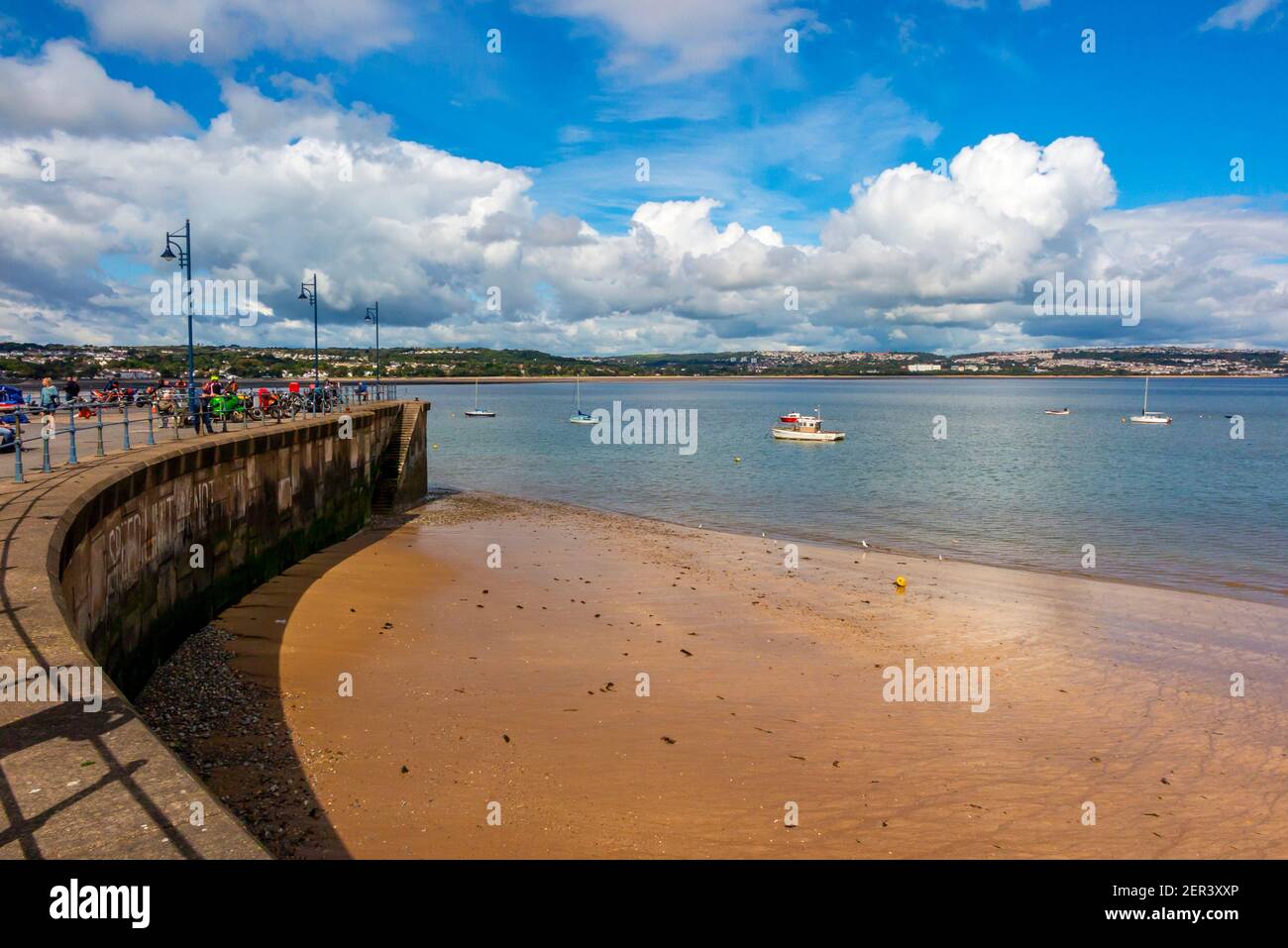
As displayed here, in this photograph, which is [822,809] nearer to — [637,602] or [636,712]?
[636,712]

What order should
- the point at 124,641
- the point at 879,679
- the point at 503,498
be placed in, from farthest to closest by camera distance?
the point at 503,498, the point at 879,679, the point at 124,641

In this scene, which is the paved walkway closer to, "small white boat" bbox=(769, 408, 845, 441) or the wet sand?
the wet sand

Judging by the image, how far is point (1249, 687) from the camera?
45.2ft

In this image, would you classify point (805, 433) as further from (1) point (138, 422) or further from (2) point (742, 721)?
(2) point (742, 721)

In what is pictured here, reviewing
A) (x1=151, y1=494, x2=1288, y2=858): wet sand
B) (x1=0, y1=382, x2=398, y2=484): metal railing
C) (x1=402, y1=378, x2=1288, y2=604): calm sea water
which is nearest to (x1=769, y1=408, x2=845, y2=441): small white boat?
(x1=402, y1=378, x2=1288, y2=604): calm sea water

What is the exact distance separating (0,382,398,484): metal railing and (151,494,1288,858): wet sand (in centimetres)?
418

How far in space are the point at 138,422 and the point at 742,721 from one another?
626 inches

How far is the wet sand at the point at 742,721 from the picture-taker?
8.73 m

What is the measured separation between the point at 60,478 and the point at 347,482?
47.4 ft

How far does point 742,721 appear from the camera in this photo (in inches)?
459

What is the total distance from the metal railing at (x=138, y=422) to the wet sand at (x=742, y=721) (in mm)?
4181

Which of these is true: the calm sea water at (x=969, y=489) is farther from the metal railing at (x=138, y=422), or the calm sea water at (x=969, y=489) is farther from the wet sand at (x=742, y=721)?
the metal railing at (x=138, y=422)

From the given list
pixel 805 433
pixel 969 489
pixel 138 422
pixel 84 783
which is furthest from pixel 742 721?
pixel 805 433
